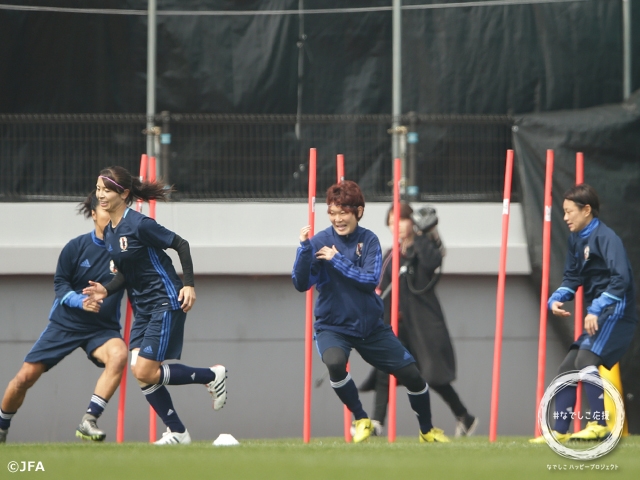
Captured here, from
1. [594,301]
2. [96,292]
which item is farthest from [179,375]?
[594,301]

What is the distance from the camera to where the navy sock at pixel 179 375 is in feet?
23.0

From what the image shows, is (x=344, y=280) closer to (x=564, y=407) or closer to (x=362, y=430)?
(x=362, y=430)

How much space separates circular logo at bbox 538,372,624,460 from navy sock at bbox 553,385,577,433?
47mm

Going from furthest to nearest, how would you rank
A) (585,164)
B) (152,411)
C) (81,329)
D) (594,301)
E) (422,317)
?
(585,164)
(422,317)
(152,411)
(81,329)
(594,301)

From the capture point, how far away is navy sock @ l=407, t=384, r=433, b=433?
716 centimetres

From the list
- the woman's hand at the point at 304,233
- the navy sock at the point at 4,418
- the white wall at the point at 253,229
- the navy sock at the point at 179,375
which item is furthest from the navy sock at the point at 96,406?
the white wall at the point at 253,229

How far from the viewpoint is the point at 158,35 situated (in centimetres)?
1099

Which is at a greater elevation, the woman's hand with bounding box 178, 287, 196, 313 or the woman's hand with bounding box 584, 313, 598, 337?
the woman's hand with bounding box 178, 287, 196, 313

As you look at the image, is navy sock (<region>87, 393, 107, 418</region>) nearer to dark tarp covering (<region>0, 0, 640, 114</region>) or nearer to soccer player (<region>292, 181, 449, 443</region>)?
soccer player (<region>292, 181, 449, 443</region>)

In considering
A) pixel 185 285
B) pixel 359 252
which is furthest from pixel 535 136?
pixel 185 285

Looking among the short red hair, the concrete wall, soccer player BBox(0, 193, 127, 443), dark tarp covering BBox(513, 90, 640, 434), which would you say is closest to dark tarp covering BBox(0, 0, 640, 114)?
dark tarp covering BBox(513, 90, 640, 434)

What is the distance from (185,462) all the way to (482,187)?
5683 mm

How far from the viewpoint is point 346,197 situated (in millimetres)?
6930

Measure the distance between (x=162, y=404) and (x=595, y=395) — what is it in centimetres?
297
